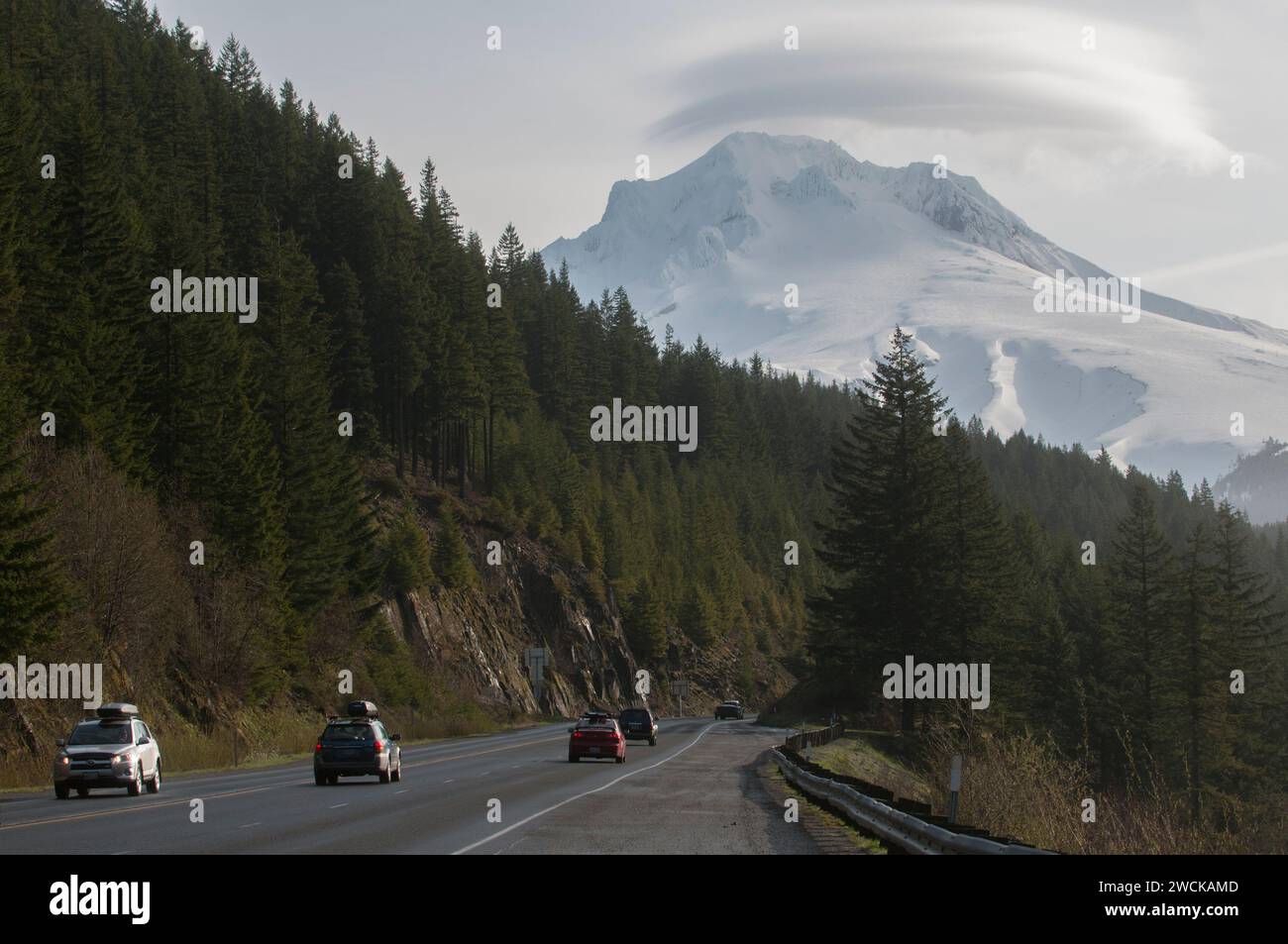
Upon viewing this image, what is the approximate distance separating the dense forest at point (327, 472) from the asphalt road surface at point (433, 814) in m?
9.56

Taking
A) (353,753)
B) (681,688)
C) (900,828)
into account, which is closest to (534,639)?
(681,688)

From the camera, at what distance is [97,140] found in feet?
181

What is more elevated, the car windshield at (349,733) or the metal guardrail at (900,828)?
the metal guardrail at (900,828)

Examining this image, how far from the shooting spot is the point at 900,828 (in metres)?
16.5

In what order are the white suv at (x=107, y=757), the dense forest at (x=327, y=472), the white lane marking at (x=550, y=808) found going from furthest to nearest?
the dense forest at (x=327, y=472), the white suv at (x=107, y=757), the white lane marking at (x=550, y=808)

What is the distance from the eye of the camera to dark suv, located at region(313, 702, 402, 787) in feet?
97.1

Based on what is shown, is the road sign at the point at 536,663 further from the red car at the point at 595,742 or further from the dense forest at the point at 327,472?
the red car at the point at 595,742

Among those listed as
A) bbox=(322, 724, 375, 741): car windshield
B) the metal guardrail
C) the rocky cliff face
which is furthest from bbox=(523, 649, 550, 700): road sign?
the metal guardrail

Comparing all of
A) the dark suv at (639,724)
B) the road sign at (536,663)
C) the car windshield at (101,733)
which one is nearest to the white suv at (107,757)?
the car windshield at (101,733)

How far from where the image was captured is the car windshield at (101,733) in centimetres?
2641

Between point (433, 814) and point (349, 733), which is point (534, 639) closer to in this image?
point (349, 733)

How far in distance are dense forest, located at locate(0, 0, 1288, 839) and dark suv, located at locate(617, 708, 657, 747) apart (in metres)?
9.70

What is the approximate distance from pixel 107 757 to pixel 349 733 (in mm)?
5718
